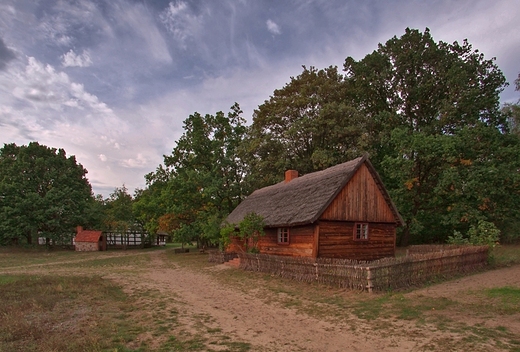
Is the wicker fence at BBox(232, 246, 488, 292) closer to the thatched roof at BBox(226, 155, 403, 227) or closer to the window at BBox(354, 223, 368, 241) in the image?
the thatched roof at BBox(226, 155, 403, 227)

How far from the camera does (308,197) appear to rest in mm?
20625

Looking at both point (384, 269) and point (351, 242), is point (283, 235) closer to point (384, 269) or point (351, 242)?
point (351, 242)

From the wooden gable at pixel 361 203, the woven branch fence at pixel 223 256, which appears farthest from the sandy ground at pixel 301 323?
the woven branch fence at pixel 223 256

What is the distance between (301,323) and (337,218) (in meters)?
10.4

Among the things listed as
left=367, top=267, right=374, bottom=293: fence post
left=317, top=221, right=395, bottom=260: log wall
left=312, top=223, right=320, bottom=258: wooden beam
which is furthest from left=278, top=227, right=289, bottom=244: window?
left=367, top=267, right=374, bottom=293: fence post

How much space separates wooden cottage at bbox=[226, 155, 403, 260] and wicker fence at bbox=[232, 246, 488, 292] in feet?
8.50

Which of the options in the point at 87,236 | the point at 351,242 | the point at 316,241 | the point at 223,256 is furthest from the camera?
the point at 87,236

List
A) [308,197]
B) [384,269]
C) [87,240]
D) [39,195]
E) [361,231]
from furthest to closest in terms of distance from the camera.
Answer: [87,240]
[39,195]
[308,197]
[361,231]
[384,269]

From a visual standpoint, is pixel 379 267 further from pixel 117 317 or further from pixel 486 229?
pixel 486 229

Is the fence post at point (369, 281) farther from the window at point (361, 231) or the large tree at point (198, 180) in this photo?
the large tree at point (198, 180)

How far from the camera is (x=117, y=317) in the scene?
948 cm

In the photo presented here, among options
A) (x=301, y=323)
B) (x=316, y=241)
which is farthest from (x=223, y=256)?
(x=301, y=323)

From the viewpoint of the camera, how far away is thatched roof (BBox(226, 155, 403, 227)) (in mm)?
18480

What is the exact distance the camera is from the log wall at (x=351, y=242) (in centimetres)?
1839
